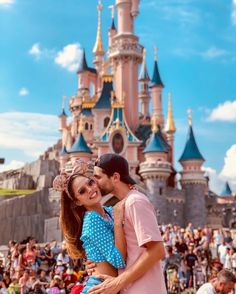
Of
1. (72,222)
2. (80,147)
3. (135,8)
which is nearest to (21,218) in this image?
(80,147)

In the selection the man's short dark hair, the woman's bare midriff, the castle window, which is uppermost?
the castle window

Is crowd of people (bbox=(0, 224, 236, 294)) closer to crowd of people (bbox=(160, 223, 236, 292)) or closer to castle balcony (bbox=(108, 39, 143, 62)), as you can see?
crowd of people (bbox=(160, 223, 236, 292))

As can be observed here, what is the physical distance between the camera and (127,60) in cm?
4003

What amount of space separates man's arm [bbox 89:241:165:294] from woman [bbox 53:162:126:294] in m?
0.07

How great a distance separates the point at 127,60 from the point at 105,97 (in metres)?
3.05

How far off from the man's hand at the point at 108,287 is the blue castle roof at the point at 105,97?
120 ft

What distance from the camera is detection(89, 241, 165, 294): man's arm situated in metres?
2.73

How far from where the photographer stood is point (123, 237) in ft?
9.24

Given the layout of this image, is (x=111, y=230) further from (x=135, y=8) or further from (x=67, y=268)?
(x=135, y=8)

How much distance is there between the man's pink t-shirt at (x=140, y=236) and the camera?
2.74 m

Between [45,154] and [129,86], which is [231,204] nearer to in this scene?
[129,86]

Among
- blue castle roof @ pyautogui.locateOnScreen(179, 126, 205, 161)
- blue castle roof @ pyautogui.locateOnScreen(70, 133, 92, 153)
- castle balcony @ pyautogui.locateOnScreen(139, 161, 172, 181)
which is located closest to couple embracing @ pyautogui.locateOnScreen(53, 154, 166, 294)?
castle balcony @ pyautogui.locateOnScreen(139, 161, 172, 181)

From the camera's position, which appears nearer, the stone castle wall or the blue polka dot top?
the blue polka dot top

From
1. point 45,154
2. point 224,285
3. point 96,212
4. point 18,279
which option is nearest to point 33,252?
point 18,279
